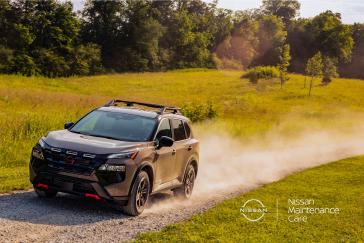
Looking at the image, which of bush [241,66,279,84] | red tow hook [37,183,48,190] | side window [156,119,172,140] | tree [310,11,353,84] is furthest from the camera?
tree [310,11,353,84]

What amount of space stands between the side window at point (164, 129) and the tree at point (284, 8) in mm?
144899

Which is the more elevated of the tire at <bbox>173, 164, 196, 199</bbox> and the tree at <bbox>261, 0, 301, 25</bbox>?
the tree at <bbox>261, 0, 301, 25</bbox>

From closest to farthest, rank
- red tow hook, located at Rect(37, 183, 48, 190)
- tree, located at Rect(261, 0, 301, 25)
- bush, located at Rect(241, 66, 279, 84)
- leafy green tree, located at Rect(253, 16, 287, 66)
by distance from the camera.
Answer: red tow hook, located at Rect(37, 183, 48, 190) → bush, located at Rect(241, 66, 279, 84) → leafy green tree, located at Rect(253, 16, 287, 66) → tree, located at Rect(261, 0, 301, 25)

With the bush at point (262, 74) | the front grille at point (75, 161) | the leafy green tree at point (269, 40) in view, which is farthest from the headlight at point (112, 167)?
the leafy green tree at point (269, 40)

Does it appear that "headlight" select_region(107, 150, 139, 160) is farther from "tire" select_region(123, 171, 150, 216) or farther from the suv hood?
"tire" select_region(123, 171, 150, 216)

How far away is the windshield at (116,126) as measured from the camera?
10.5m

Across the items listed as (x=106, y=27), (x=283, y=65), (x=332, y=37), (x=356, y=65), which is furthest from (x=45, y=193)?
(x=356, y=65)

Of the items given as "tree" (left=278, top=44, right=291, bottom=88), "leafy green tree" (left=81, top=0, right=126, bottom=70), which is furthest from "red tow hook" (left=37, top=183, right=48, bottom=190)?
"leafy green tree" (left=81, top=0, right=126, bottom=70)

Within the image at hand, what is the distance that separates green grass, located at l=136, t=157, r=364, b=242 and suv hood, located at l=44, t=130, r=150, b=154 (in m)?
1.67

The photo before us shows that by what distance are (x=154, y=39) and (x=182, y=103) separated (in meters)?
56.8

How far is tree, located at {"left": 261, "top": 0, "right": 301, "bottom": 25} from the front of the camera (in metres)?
151

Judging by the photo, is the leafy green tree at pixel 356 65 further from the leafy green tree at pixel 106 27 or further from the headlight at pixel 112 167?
the headlight at pixel 112 167

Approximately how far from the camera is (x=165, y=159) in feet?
35.8

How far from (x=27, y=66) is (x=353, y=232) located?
65775 millimetres
